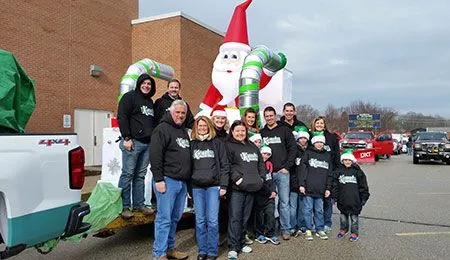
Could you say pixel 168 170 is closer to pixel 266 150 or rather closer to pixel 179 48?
pixel 266 150

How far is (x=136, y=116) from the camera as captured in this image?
16.9ft

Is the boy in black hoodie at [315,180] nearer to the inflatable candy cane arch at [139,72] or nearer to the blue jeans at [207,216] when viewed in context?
the blue jeans at [207,216]

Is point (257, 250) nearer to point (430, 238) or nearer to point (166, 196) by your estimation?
point (166, 196)

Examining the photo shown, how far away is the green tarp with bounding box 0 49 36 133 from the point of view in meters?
3.10

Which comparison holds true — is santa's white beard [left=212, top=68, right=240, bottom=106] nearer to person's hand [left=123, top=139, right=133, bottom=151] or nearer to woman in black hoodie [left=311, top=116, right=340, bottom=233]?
woman in black hoodie [left=311, top=116, right=340, bottom=233]

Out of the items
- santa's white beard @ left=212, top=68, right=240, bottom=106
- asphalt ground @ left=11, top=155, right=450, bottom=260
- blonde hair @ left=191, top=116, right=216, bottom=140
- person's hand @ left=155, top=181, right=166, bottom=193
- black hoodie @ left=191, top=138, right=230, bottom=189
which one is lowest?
asphalt ground @ left=11, top=155, right=450, bottom=260

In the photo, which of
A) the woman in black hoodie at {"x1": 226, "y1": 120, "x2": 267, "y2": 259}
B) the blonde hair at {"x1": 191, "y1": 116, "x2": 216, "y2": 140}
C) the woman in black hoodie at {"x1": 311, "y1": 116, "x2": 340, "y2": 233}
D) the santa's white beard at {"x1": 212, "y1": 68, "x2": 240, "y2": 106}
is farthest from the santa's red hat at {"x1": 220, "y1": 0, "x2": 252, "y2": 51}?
the blonde hair at {"x1": 191, "y1": 116, "x2": 216, "y2": 140}

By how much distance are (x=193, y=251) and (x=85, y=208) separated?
2.22m

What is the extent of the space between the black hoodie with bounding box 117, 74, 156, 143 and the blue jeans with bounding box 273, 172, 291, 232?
200 centimetres

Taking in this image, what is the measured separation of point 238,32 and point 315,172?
437 centimetres

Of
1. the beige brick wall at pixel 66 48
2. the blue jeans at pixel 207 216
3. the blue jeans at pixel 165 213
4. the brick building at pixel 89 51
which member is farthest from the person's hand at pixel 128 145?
the brick building at pixel 89 51

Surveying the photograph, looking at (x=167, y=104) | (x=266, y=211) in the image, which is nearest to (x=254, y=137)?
(x=266, y=211)

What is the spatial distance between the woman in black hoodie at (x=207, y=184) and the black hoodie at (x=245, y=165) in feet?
0.61

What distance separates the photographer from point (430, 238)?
5969 mm
